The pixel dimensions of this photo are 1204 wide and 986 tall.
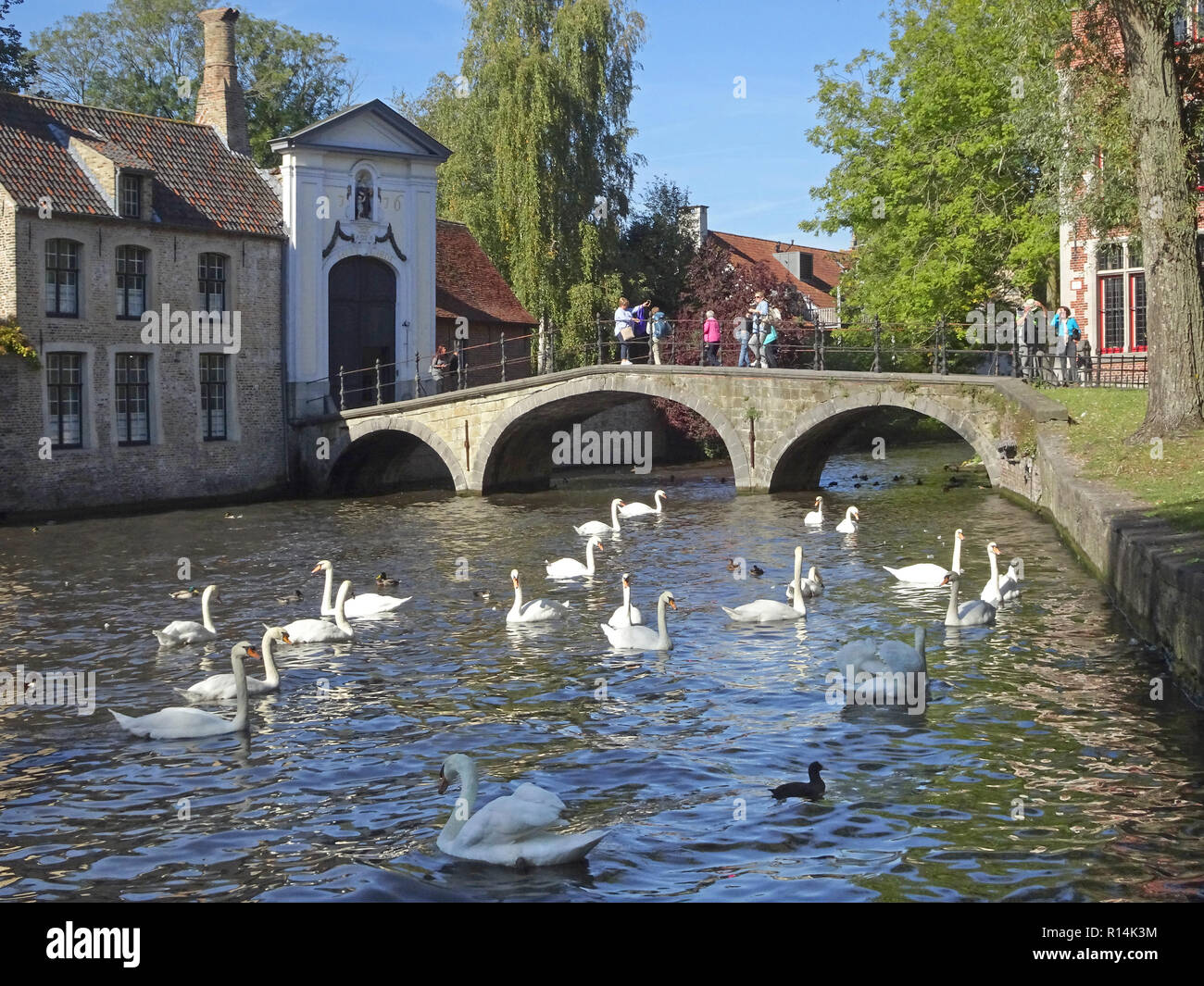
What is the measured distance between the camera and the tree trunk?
17906 millimetres

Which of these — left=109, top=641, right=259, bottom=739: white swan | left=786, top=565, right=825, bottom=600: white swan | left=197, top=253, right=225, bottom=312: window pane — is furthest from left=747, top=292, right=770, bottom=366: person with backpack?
left=109, top=641, right=259, bottom=739: white swan

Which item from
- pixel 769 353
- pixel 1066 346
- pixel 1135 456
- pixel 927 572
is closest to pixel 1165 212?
pixel 1135 456

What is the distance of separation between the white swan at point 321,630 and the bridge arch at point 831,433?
545 inches

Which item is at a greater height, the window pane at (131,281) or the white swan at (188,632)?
the window pane at (131,281)

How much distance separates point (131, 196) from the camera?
92.6ft

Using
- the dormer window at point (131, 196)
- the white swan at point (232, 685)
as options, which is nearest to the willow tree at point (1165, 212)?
the white swan at point (232, 685)

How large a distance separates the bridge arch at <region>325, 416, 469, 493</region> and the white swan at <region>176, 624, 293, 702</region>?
736 inches

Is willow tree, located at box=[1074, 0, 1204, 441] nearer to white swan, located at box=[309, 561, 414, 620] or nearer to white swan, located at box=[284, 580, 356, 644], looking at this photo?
white swan, located at box=[309, 561, 414, 620]

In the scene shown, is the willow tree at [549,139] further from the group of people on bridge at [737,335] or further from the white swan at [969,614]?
the white swan at [969,614]

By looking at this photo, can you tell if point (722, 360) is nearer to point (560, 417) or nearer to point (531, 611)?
point (560, 417)

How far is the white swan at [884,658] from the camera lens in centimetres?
1086

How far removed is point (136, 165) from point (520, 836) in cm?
2387
